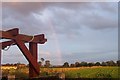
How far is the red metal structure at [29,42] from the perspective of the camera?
662cm

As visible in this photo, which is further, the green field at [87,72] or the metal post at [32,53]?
the metal post at [32,53]

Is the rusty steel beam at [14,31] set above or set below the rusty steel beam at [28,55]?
above

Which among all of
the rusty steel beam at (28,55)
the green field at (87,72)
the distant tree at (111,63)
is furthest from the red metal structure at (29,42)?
the distant tree at (111,63)

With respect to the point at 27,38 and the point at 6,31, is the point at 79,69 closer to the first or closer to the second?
the point at 27,38

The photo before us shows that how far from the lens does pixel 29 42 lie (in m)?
7.44

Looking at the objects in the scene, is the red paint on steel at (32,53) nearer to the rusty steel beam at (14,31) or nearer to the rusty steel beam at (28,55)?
the rusty steel beam at (28,55)

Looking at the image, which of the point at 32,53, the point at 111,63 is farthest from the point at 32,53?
the point at 111,63

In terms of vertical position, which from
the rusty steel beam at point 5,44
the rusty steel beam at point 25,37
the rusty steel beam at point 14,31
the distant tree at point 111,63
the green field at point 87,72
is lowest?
the green field at point 87,72

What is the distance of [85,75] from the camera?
6570 millimetres

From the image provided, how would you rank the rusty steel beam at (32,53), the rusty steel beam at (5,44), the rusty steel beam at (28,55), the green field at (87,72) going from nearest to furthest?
the green field at (87,72), the rusty steel beam at (28,55), the rusty steel beam at (5,44), the rusty steel beam at (32,53)

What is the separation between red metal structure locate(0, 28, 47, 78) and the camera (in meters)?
6.62

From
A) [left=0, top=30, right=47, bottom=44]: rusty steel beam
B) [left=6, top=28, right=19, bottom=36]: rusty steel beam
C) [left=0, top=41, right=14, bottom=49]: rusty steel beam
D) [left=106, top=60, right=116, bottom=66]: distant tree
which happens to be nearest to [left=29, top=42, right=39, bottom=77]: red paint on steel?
[left=0, top=30, right=47, bottom=44]: rusty steel beam

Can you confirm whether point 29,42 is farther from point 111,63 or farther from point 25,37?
point 111,63

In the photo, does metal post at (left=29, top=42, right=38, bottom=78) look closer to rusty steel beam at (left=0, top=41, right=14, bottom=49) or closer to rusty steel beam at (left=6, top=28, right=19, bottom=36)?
rusty steel beam at (left=0, top=41, right=14, bottom=49)
